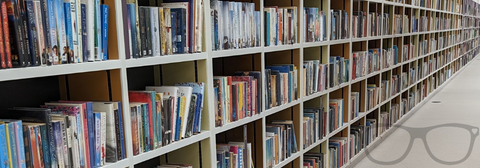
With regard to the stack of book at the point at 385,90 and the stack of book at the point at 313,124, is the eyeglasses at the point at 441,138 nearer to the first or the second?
the stack of book at the point at 385,90

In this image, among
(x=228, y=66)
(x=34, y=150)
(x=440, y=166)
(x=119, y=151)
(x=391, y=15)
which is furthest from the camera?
(x=391, y=15)

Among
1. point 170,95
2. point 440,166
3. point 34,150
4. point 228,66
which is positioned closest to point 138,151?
point 170,95

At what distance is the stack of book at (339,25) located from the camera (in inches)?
124

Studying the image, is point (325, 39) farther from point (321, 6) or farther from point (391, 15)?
point (391, 15)

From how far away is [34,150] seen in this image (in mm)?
1192

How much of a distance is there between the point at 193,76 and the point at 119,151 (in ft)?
1.84

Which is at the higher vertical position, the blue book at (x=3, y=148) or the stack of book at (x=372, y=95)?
the blue book at (x=3, y=148)

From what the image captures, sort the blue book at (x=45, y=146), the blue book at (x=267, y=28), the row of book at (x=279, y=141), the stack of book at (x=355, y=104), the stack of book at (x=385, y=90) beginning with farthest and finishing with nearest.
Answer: the stack of book at (x=385, y=90) < the stack of book at (x=355, y=104) < the row of book at (x=279, y=141) < the blue book at (x=267, y=28) < the blue book at (x=45, y=146)

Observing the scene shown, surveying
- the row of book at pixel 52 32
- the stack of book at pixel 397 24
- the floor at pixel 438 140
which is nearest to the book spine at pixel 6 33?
the row of book at pixel 52 32

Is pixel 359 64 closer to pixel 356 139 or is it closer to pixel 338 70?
pixel 338 70

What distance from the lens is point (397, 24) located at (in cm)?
480

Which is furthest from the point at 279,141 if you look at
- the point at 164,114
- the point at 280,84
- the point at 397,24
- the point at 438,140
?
the point at 397,24

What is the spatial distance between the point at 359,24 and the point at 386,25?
3.04 ft

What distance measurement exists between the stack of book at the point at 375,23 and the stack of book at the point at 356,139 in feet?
2.96
